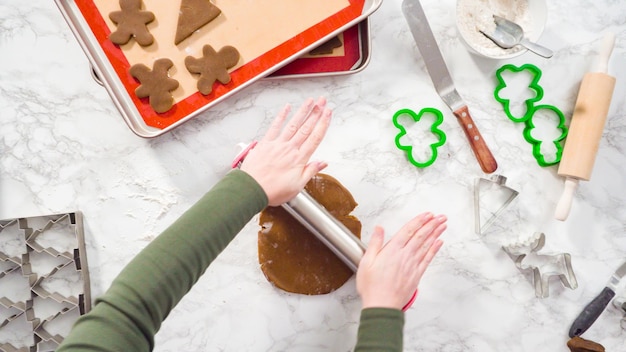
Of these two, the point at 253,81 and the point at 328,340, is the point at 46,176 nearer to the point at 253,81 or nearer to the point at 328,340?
the point at 253,81

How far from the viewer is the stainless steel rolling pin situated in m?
0.81

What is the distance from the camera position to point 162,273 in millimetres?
687

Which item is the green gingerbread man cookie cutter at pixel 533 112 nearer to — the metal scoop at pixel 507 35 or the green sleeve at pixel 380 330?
the metal scoop at pixel 507 35

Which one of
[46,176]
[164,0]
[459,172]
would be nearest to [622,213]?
[459,172]

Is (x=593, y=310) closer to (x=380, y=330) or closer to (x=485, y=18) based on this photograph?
(x=380, y=330)

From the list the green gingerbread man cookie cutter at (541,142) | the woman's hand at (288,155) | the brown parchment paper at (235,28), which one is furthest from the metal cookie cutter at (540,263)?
the brown parchment paper at (235,28)

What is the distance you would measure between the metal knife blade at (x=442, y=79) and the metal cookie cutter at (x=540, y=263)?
0.14 metres

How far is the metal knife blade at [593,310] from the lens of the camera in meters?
0.91

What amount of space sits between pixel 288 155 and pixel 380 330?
282 mm

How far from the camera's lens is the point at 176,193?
0.89m

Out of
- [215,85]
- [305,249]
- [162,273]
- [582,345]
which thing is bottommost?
[582,345]

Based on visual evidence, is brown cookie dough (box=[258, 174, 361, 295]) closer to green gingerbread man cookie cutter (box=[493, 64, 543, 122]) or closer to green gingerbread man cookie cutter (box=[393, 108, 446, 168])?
green gingerbread man cookie cutter (box=[393, 108, 446, 168])

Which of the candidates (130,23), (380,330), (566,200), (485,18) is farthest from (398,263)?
(130,23)

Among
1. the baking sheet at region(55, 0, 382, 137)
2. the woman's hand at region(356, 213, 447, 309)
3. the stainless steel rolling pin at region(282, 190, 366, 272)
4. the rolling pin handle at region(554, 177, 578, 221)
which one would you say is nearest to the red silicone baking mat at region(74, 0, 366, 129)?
the baking sheet at region(55, 0, 382, 137)
